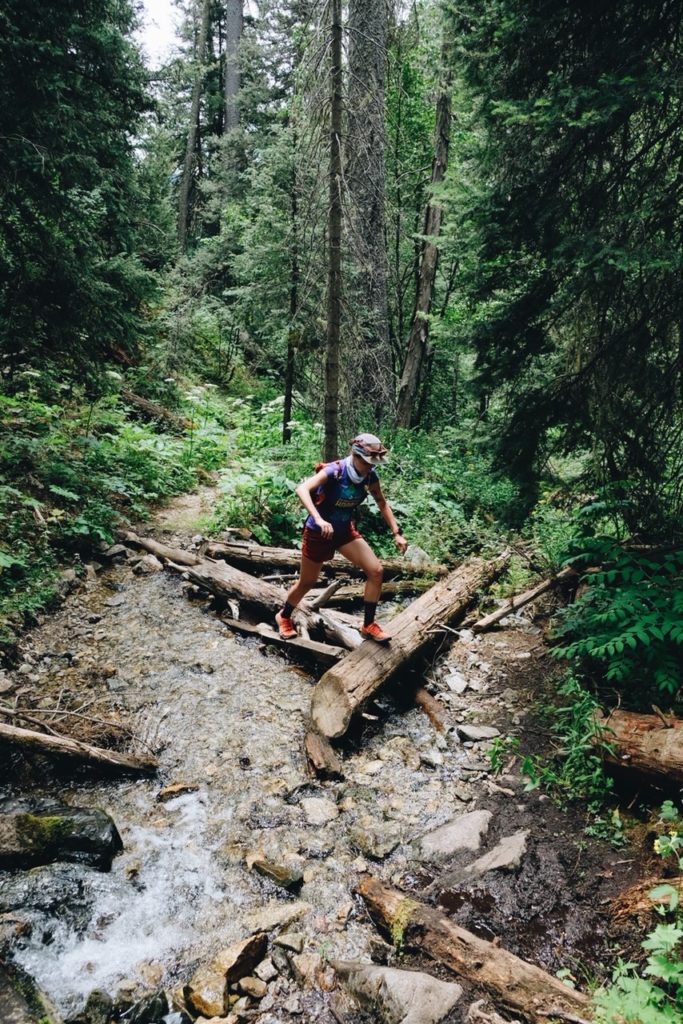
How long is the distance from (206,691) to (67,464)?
617 centimetres

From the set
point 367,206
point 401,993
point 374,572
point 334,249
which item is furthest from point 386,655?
point 367,206

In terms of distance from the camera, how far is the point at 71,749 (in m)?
4.83

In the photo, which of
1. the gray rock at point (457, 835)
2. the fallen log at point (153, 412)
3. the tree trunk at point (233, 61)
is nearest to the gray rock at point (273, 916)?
the gray rock at point (457, 835)

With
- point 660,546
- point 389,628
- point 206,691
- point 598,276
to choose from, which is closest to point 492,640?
point 389,628

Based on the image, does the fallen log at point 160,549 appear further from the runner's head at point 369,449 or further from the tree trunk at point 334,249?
the runner's head at point 369,449

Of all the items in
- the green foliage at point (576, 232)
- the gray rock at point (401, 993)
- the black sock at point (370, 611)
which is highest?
the green foliage at point (576, 232)

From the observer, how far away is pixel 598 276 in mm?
4738

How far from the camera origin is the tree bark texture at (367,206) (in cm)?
920

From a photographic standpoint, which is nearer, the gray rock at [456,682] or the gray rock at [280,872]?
the gray rock at [280,872]

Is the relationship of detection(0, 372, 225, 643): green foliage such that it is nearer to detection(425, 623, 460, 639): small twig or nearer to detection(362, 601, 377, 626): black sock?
detection(362, 601, 377, 626): black sock

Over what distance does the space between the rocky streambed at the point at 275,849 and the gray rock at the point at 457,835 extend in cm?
2

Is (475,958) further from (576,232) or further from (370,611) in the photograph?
(576,232)

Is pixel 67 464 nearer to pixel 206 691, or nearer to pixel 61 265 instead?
pixel 61 265

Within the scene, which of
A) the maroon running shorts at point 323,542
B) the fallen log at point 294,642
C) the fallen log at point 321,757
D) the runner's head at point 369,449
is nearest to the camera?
the fallen log at point 321,757
